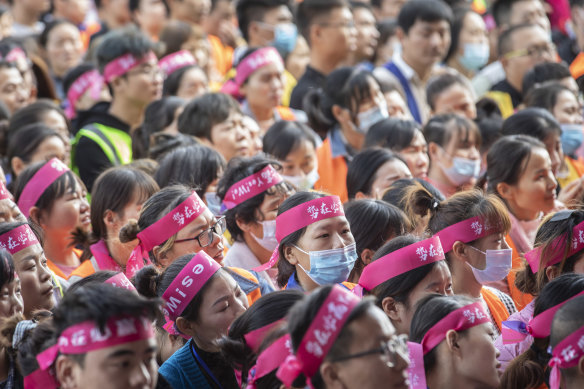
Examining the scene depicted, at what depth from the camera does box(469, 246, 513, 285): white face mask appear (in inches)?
194

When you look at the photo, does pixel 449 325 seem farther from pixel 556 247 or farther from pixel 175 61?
pixel 175 61

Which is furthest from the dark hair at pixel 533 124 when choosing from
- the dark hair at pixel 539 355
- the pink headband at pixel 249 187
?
the dark hair at pixel 539 355

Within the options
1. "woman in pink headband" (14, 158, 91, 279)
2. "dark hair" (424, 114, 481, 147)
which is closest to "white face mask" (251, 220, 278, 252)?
"woman in pink headband" (14, 158, 91, 279)

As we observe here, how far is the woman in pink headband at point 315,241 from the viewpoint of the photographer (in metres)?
4.70

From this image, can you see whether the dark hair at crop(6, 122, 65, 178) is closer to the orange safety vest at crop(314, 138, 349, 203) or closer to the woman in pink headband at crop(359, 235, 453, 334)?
the orange safety vest at crop(314, 138, 349, 203)

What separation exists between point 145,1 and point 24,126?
464 cm

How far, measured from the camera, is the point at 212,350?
404cm

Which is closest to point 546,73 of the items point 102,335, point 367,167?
point 367,167

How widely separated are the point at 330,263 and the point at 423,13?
206 inches

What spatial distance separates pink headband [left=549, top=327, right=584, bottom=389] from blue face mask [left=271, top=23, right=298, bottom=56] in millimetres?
7050

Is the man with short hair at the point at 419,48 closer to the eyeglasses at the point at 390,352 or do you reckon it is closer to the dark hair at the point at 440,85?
the dark hair at the point at 440,85

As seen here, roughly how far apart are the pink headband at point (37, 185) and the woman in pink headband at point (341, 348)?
2.94m

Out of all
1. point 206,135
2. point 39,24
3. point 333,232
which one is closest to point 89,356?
point 333,232

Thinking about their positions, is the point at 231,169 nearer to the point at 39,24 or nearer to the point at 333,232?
the point at 333,232
